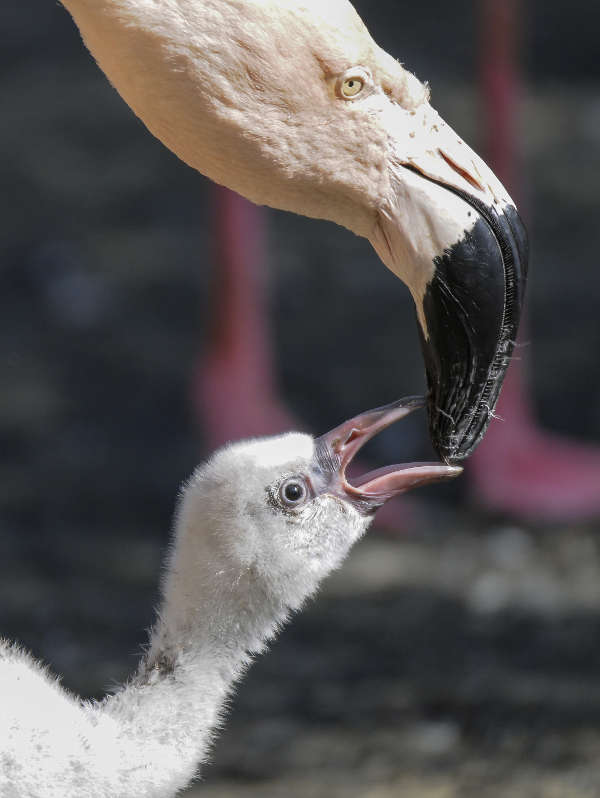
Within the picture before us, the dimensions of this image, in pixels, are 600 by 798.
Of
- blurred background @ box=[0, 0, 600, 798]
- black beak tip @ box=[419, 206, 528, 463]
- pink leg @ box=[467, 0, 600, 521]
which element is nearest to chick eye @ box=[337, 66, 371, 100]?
black beak tip @ box=[419, 206, 528, 463]

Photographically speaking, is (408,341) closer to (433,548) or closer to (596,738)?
(433,548)

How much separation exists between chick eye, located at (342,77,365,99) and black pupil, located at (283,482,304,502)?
53 cm

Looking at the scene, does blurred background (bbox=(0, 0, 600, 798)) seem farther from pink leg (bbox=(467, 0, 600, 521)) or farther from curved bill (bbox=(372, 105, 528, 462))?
curved bill (bbox=(372, 105, 528, 462))

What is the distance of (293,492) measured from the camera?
2.13 meters

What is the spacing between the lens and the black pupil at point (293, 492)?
212 centimetres

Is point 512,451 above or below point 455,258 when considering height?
below

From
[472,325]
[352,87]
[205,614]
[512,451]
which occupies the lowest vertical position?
[512,451]

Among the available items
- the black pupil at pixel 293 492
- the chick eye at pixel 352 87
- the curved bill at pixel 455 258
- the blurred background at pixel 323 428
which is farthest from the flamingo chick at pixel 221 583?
the blurred background at pixel 323 428

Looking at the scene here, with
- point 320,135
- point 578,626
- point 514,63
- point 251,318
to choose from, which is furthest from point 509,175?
point 320,135

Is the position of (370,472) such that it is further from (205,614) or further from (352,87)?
(352,87)

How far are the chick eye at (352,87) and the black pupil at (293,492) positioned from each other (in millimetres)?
525

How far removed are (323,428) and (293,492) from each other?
8.38 ft

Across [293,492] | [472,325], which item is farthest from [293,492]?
[472,325]

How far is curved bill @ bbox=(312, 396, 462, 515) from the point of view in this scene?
7.13 ft
